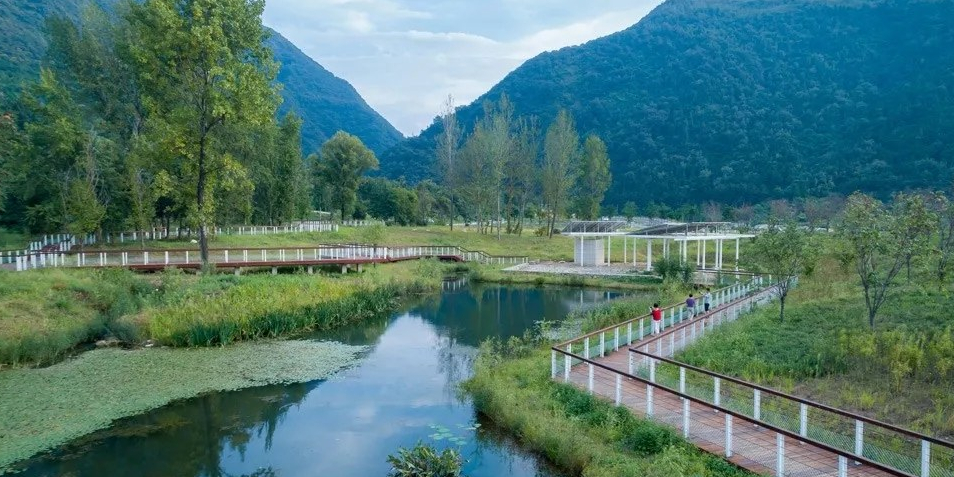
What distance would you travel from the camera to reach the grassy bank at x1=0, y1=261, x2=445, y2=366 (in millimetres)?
18266

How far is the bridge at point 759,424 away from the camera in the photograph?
321 inches

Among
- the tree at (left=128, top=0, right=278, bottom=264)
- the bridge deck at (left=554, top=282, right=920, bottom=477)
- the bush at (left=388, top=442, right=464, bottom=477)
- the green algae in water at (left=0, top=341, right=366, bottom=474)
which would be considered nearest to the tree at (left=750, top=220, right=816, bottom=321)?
the bridge deck at (left=554, top=282, right=920, bottom=477)

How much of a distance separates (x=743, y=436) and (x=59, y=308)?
2148cm

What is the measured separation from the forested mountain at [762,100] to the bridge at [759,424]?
73.9 meters

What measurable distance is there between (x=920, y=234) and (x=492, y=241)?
4096 cm

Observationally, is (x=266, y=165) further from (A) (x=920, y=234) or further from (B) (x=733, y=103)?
(B) (x=733, y=103)

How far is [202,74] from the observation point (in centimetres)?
2628

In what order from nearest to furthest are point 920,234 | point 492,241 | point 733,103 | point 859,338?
point 859,338 → point 920,234 → point 492,241 → point 733,103

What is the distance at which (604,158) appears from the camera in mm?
69812

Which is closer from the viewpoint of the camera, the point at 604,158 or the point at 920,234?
the point at 920,234

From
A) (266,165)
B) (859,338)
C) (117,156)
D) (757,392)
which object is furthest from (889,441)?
(266,165)

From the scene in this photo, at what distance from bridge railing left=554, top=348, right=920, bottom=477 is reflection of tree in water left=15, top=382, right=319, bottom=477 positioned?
7.29 m

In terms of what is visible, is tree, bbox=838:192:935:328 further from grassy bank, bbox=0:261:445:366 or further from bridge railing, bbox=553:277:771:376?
grassy bank, bbox=0:261:445:366

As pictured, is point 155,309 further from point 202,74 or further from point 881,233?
point 881,233
